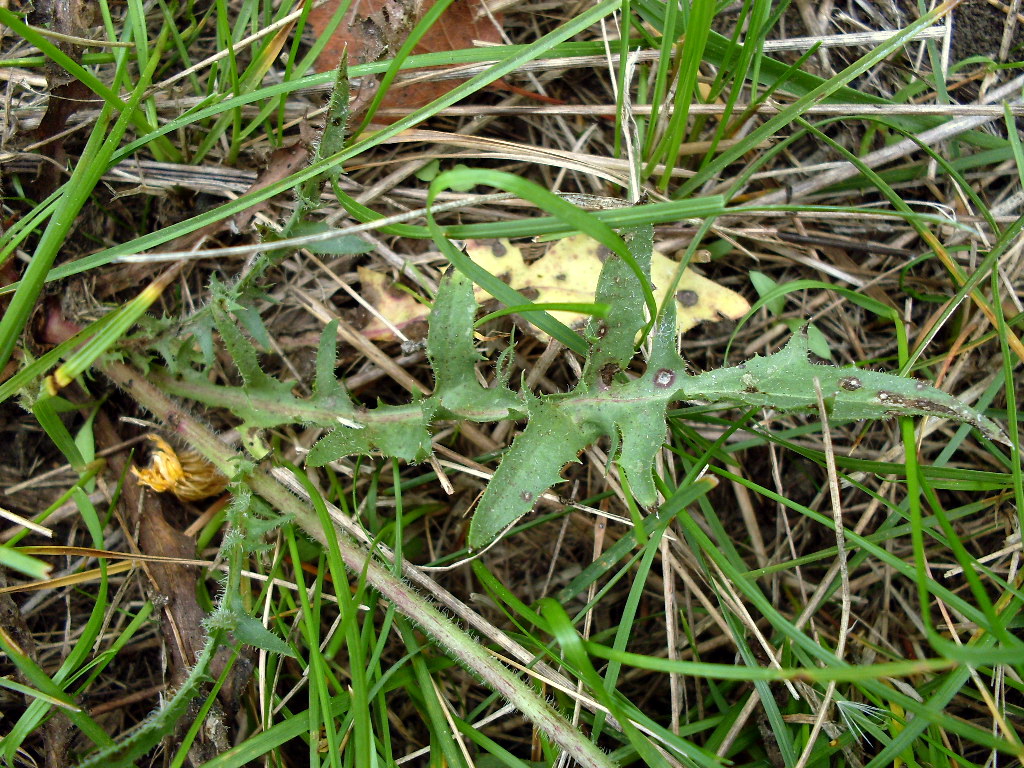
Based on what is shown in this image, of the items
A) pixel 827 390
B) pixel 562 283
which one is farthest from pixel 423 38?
pixel 827 390

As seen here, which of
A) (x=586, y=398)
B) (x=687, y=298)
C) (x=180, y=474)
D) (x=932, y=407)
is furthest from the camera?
(x=687, y=298)

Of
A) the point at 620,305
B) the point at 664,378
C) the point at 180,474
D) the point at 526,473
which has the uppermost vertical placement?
the point at 620,305

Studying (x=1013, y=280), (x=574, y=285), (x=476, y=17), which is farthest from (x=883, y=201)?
(x=476, y=17)

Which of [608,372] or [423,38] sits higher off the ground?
[423,38]

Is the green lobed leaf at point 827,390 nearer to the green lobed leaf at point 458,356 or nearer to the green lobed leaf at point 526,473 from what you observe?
the green lobed leaf at point 526,473

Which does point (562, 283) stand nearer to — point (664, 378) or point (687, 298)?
point (687, 298)

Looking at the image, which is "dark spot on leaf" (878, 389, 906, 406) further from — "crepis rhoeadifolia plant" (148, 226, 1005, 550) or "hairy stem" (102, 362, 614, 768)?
"hairy stem" (102, 362, 614, 768)
